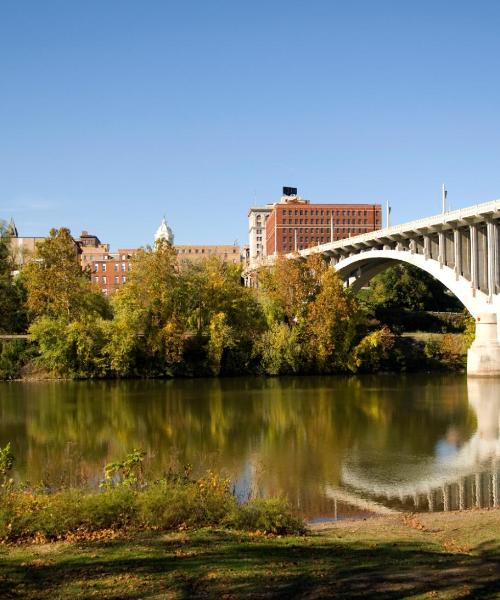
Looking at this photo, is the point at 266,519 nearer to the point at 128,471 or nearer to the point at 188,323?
the point at 128,471

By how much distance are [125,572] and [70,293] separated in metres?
52.1

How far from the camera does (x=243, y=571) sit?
914 cm

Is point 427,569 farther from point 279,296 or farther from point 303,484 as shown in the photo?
point 279,296

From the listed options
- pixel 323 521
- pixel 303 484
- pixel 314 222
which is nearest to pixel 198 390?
pixel 303 484

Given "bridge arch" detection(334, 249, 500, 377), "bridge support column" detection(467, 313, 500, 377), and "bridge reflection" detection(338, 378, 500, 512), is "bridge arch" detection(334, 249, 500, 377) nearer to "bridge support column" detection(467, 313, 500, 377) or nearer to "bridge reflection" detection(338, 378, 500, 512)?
"bridge support column" detection(467, 313, 500, 377)

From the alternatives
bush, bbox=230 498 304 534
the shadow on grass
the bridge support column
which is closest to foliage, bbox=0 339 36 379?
the bridge support column

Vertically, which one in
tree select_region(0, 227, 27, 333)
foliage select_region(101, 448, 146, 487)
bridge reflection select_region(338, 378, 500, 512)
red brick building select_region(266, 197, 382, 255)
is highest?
red brick building select_region(266, 197, 382, 255)

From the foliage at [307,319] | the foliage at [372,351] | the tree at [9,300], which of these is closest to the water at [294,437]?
the foliage at [307,319]

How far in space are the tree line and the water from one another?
741 centimetres

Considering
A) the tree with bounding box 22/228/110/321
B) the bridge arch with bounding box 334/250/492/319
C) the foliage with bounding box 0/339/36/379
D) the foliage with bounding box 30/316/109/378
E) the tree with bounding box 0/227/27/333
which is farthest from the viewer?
the tree with bounding box 0/227/27/333

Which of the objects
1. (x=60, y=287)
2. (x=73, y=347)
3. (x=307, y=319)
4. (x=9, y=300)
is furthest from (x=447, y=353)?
(x=9, y=300)

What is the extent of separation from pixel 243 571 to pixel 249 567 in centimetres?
20

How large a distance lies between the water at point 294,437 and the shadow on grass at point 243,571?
554 centimetres

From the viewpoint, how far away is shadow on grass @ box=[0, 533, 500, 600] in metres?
8.40
